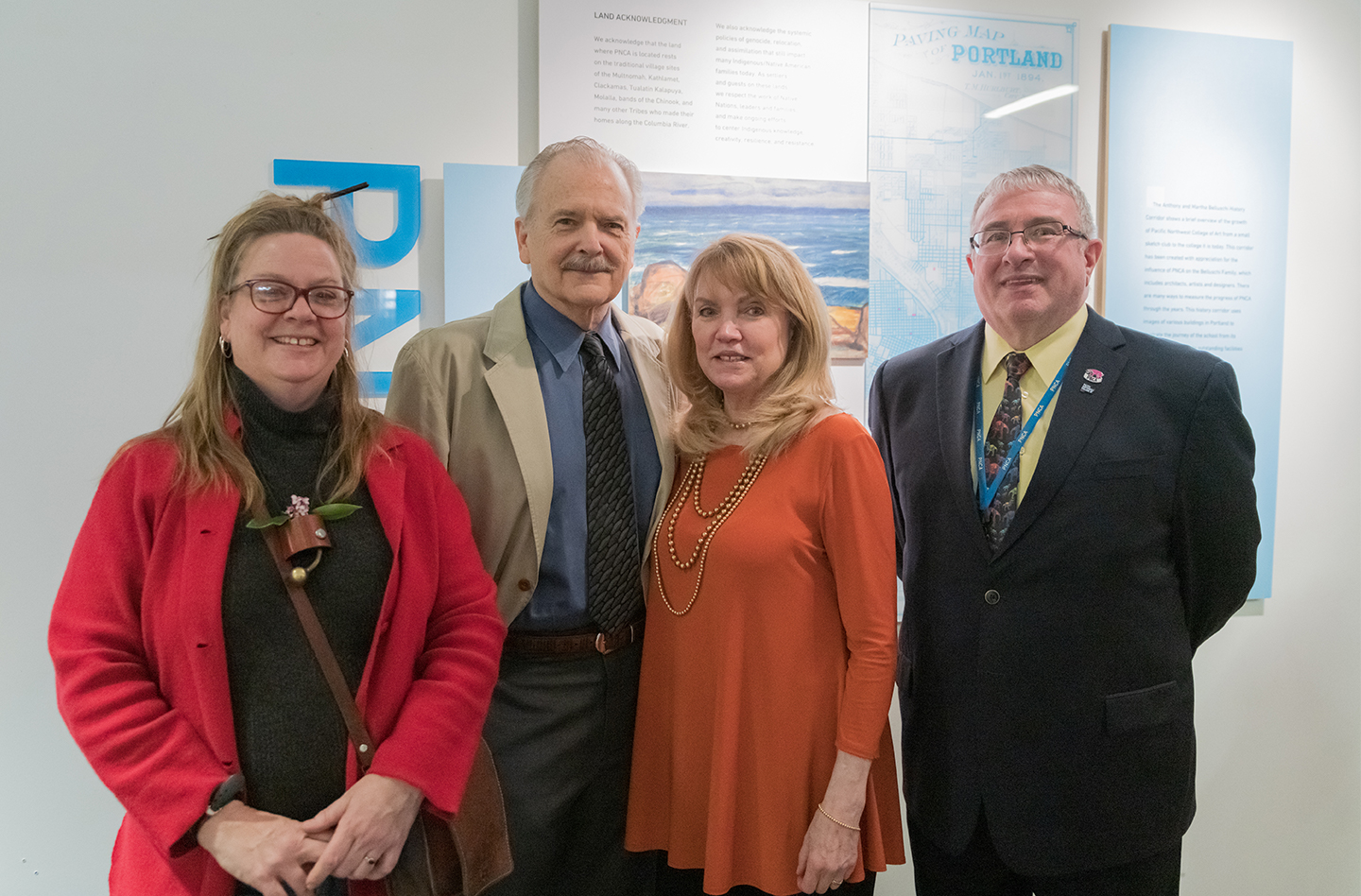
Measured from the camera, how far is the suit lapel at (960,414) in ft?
5.92

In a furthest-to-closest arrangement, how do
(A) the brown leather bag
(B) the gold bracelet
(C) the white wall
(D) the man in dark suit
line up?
(C) the white wall
(D) the man in dark suit
(B) the gold bracelet
(A) the brown leather bag

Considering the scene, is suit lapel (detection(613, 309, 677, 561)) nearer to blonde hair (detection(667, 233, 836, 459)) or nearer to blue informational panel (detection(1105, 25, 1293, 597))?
blonde hair (detection(667, 233, 836, 459))

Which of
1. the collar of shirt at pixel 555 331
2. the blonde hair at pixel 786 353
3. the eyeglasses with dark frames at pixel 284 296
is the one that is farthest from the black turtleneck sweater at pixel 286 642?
the blonde hair at pixel 786 353

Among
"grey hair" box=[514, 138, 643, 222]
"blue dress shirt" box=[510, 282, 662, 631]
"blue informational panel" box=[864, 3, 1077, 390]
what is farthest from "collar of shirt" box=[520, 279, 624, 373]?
"blue informational panel" box=[864, 3, 1077, 390]

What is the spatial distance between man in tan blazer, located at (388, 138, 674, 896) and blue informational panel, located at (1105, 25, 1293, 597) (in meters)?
1.96

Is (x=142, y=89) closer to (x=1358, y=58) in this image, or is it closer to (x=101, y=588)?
(x=101, y=588)

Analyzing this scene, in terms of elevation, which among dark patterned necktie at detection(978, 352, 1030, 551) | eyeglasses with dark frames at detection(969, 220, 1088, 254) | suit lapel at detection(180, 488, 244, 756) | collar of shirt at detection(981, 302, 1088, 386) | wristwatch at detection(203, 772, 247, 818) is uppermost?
eyeglasses with dark frames at detection(969, 220, 1088, 254)

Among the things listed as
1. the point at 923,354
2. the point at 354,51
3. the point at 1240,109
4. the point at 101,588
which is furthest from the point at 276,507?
the point at 1240,109

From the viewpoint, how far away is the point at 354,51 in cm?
250

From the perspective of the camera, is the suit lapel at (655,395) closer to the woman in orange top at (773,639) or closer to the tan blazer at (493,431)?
the tan blazer at (493,431)

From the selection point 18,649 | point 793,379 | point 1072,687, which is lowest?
point 18,649

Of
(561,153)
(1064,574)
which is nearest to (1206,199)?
(1064,574)

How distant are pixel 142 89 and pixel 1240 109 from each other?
11.8 feet

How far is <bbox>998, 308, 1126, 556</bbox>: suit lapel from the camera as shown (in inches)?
68.2
